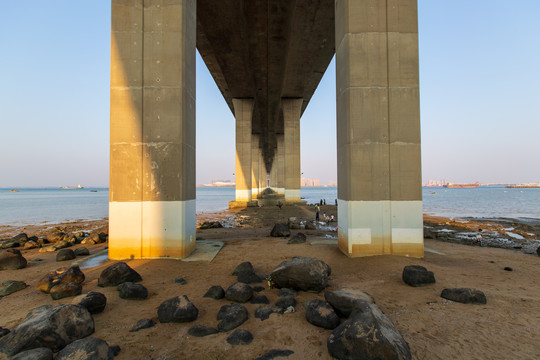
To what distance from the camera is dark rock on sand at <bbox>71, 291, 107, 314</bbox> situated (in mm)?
4868

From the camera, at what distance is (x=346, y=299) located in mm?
4539

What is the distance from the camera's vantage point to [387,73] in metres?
8.62

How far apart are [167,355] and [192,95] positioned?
27.5 ft

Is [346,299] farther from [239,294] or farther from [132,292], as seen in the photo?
[132,292]

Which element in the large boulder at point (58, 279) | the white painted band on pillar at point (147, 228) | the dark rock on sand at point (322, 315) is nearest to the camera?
the dark rock on sand at point (322, 315)

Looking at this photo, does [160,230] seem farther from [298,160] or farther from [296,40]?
[298,160]

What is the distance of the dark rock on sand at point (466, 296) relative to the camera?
511 cm

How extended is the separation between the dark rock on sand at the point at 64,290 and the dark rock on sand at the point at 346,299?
5.42m

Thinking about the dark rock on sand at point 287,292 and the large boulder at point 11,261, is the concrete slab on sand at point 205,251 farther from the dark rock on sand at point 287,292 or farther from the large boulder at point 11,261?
the large boulder at point 11,261

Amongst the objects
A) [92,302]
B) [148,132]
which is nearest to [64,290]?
[92,302]

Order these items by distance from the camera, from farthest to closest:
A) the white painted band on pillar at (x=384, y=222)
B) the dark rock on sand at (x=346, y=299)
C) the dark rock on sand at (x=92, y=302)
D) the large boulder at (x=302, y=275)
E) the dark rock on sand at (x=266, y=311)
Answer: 1. the white painted band on pillar at (x=384, y=222)
2. the large boulder at (x=302, y=275)
3. the dark rock on sand at (x=92, y=302)
4. the dark rock on sand at (x=266, y=311)
5. the dark rock on sand at (x=346, y=299)

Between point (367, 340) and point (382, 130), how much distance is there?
685 cm

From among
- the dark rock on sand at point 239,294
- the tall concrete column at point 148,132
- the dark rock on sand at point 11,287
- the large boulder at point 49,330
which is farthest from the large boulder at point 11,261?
the dark rock on sand at point 239,294

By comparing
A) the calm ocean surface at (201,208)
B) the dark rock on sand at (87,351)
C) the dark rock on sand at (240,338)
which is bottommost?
the calm ocean surface at (201,208)
